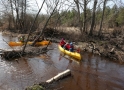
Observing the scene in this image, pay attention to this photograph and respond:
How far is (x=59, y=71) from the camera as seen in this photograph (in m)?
10.8

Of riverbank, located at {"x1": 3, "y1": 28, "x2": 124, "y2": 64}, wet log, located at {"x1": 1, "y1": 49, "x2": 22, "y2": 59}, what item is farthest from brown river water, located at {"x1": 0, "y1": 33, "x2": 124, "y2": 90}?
riverbank, located at {"x1": 3, "y1": 28, "x2": 124, "y2": 64}

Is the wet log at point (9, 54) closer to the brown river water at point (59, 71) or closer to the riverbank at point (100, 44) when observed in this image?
the brown river water at point (59, 71)

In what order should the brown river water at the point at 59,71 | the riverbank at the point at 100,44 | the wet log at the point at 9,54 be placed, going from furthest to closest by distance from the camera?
the riverbank at the point at 100,44 < the wet log at the point at 9,54 < the brown river water at the point at 59,71

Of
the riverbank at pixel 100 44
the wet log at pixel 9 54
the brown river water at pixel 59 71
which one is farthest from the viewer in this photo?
the riverbank at pixel 100 44

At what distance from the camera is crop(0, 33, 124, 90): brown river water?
8.62 metres

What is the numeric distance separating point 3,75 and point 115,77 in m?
6.72

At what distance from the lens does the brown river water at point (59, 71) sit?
28.3ft

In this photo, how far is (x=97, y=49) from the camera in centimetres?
1661

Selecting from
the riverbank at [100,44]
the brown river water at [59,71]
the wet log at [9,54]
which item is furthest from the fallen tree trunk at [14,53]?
the riverbank at [100,44]

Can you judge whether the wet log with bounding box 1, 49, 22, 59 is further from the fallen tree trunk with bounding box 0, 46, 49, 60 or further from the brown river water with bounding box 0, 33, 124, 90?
the brown river water with bounding box 0, 33, 124, 90

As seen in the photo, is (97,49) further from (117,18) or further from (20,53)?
(117,18)

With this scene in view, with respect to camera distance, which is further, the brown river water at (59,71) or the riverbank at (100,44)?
the riverbank at (100,44)

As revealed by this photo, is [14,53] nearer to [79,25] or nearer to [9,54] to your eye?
[9,54]

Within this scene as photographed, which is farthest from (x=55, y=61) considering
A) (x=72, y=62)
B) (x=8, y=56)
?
(x=8, y=56)
